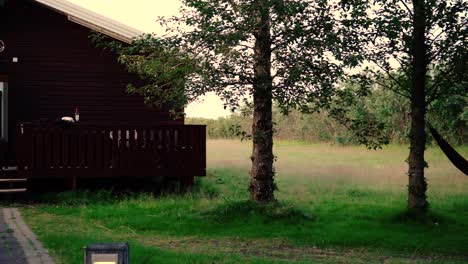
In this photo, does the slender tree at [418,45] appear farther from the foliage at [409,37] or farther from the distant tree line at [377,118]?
the distant tree line at [377,118]

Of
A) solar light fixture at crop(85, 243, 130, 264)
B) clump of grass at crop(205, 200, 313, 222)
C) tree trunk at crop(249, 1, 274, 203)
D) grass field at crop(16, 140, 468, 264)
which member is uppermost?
tree trunk at crop(249, 1, 274, 203)

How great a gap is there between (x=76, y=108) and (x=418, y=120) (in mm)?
8596

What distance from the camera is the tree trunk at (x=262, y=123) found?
11594mm

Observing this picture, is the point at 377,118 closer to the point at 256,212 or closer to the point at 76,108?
the point at 76,108

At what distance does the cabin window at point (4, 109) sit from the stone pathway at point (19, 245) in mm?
4780

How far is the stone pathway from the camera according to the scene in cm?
795

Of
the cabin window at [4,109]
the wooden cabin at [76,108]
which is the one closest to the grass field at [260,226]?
the wooden cabin at [76,108]

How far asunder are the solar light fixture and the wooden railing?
10.4 metres

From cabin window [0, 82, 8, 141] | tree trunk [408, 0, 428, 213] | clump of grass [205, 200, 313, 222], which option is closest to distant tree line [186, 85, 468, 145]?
cabin window [0, 82, 8, 141]

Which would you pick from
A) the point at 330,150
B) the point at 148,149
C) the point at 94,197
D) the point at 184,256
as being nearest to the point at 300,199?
the point at 148,149

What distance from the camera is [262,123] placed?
12.0 m

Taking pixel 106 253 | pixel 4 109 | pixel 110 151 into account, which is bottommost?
pixel 106 253

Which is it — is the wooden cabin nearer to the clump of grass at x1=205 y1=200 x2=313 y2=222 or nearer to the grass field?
the grass field

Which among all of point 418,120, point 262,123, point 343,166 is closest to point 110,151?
point 262,123
